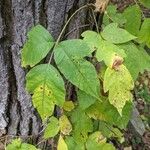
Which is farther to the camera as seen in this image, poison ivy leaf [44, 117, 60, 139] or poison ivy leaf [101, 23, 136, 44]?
poison ivy leaf [44, 117, 60, 139]

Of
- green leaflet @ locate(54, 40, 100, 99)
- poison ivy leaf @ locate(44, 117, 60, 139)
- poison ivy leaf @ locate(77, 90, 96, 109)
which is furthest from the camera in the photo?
poison ivy leaf @ locate(44, 117, 60, 139)

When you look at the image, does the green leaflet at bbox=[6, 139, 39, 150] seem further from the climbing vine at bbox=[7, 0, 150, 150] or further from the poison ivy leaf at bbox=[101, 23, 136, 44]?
the poison ivy leaf at bbox=[101, 23, 136, 44]

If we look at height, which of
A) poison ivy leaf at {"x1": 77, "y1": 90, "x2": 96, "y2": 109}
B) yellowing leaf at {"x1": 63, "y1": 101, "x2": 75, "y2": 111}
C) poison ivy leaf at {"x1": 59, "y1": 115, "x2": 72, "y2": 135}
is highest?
poison ivy leaf at {"x1": 77, "y1": 90, "x2": 96, "y2": 109}

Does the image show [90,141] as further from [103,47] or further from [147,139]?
[147,139]

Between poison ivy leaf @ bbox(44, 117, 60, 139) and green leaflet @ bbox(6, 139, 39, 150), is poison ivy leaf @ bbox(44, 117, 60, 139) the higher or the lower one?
the higher one

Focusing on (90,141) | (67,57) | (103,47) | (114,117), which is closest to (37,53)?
(67,57)

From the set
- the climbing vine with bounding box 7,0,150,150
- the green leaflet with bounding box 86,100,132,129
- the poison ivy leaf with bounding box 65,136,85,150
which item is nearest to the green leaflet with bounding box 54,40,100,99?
the climbing vine with bounding box 7,0,150,150
